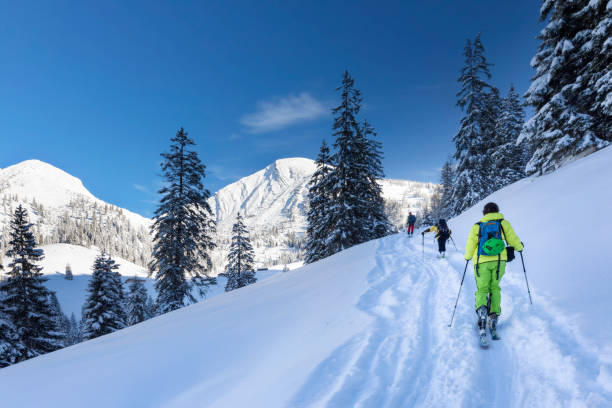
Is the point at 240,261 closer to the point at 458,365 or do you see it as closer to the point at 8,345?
the point at 8,345

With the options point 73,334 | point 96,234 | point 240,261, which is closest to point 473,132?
point 240,261

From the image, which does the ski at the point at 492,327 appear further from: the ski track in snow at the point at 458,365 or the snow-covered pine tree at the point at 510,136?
the snow-covered pine tree at the point at 510,136

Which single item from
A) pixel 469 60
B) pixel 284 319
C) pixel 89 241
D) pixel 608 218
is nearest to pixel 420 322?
pixel 284 319

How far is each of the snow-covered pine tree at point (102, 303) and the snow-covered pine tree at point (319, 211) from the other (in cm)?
1533

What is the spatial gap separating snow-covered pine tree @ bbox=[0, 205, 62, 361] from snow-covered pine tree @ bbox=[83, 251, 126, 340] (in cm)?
327

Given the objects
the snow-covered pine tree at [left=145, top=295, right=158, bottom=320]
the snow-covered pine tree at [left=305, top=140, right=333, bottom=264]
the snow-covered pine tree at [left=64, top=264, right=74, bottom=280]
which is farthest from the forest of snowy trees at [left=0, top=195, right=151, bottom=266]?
the snow-covered pine tree at [left=305, top=140, right=333, bottom=264]

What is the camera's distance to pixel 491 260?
4.10m

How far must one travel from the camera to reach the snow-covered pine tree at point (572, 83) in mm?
10312

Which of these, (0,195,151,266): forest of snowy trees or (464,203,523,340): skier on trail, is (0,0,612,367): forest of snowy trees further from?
(0,195,151,266): forest of snowy trees

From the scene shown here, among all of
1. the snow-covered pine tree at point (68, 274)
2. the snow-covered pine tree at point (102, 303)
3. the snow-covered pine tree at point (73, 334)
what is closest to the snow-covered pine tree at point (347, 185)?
the snow-covered pine tree at point (102, 303)

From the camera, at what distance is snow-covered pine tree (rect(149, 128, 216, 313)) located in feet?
49.0

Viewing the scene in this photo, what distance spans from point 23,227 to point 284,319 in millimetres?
19740

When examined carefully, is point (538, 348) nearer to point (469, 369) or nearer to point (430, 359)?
point (469, 369)

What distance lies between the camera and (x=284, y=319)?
5.35m
